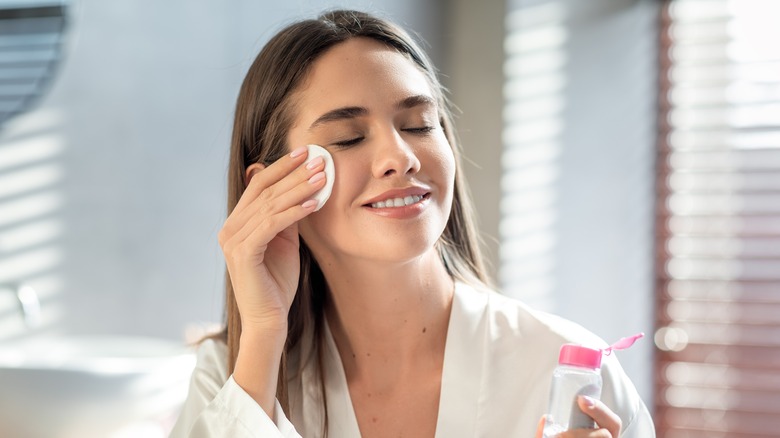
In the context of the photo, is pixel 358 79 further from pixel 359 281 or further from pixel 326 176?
pixel 359 281

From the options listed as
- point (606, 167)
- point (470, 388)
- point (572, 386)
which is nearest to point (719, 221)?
point (606, 167)

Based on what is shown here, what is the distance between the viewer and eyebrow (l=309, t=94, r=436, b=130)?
1.32m

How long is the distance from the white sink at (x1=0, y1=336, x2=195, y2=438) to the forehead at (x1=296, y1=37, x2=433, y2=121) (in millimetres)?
565

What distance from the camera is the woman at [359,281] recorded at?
4.30 feet

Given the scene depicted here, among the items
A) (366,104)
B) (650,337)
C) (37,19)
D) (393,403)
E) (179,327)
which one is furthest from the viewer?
(650,337)

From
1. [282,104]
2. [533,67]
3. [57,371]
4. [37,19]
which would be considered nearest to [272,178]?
[282,104]

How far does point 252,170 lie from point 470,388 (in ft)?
1.61

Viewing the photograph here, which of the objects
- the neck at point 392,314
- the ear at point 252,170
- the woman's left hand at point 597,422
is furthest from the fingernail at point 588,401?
the ear at point 252,170

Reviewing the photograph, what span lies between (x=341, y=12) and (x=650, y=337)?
2178mm

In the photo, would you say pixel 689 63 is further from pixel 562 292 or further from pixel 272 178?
pixel 272 178

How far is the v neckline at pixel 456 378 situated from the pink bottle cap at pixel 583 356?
0.42 meters

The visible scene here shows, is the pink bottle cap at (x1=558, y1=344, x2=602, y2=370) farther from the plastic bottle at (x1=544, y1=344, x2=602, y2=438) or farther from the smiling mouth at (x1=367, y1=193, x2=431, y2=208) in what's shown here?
the smiling mouth at (x1=367, y1=193, x2=431, y2=208)

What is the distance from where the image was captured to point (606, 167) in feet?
10.2

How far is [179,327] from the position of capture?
2.48 metres
